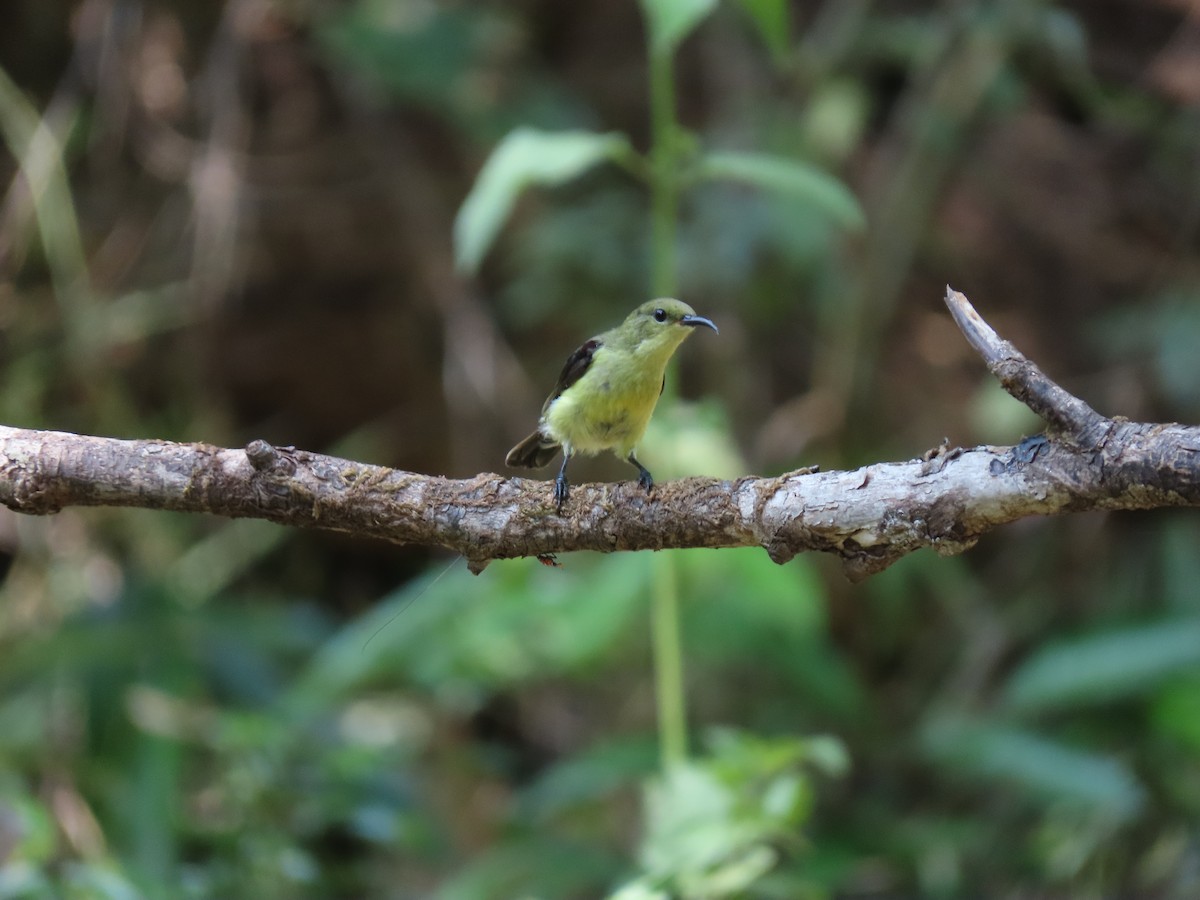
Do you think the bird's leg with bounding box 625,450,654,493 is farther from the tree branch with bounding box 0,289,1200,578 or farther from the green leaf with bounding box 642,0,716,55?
the green leaf with bounding box 642,0,716,55

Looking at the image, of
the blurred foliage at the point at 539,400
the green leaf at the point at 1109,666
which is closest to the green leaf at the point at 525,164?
the blurred foliage at the point at 539,400

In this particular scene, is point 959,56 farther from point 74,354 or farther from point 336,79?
point 74,354

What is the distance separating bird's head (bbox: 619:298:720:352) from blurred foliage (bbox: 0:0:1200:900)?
0.91 feet

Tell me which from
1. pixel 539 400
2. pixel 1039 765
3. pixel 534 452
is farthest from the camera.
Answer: pixel 539 400

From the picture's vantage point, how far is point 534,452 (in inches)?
173

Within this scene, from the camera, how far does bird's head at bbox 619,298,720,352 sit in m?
3.96

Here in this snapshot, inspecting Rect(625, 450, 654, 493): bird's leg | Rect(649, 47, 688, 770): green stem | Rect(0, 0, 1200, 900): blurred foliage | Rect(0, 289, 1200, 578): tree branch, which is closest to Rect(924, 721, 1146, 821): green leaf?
Rect(0, 0, 1200, 900): blurred foliage

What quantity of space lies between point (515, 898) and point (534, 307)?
395 cm

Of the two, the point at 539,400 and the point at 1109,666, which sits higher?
the point at 539,400

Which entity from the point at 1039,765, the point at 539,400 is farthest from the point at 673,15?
the point at 539,400

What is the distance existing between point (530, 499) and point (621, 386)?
1284 millimetres

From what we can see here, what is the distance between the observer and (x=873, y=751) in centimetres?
614

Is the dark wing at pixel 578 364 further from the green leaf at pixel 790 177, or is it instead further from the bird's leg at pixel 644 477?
the green leaf at pixel 790 177

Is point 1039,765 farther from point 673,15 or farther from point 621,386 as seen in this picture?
point 673,15
